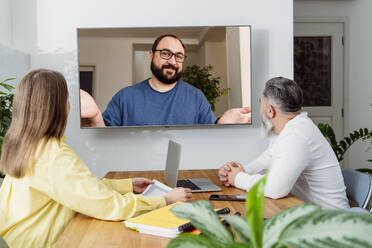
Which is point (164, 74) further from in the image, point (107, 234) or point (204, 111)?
point (107, 234)

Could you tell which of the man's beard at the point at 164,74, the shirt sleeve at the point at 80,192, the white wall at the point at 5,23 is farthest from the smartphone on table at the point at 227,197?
the white wall at the point at 5,23

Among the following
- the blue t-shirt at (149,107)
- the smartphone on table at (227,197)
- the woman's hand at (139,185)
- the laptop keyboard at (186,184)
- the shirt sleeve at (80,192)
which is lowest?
the laptop keyboard at (186,184)

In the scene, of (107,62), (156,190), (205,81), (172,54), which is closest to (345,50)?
(205,81)

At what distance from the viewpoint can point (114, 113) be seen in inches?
131

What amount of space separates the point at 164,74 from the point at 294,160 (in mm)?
1862

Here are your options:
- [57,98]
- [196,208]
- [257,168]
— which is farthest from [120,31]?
[196,208]

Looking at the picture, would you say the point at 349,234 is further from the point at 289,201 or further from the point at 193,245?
the point at 289,201

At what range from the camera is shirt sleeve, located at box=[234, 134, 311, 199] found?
162cm

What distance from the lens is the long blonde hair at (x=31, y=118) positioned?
51.8 inches

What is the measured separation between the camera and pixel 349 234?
13.7 inches

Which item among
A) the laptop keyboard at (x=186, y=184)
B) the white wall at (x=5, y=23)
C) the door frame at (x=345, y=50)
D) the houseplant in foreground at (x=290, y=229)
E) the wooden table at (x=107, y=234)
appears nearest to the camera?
the houseplant in foreground at (x=290, y=229)

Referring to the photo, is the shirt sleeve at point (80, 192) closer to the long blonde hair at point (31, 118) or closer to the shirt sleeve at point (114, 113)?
the long blonde hair at point (31, 118)

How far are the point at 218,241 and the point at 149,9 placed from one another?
10.6ft

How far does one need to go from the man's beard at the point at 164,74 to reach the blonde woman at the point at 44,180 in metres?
1.95
